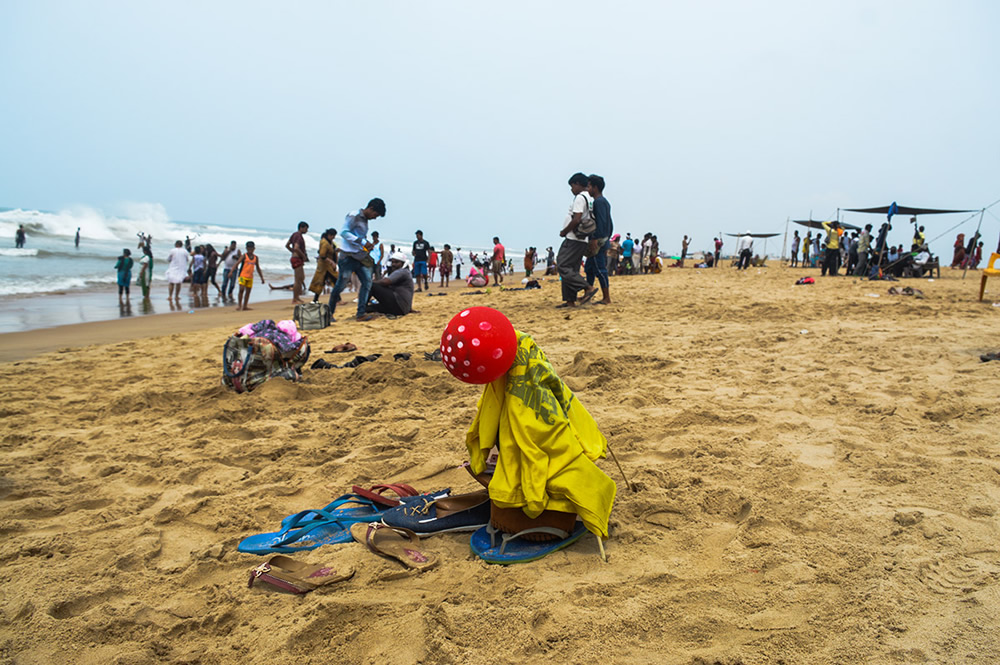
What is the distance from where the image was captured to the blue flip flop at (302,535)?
236 cm

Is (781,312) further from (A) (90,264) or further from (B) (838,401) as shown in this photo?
(A) (90,264)

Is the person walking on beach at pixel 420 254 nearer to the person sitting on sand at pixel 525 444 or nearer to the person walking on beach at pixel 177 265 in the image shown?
the person walking on beach at pixel 177 265

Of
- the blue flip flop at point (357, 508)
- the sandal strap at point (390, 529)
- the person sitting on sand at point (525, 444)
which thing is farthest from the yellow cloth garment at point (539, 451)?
the blue flip flop at point (357, 508)

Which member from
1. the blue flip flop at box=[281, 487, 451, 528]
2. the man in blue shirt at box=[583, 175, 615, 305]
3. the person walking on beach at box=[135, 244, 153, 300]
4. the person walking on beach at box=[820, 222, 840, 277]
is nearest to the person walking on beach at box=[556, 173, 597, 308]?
the man in blue shirt at box=[583, 175, 615, 305]

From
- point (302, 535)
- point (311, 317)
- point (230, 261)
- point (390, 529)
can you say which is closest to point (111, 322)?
point (230, 261)

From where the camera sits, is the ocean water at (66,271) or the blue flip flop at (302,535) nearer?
the blue flip flop at (302,535)

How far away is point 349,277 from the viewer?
8.35 meters

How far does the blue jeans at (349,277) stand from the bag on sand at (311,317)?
241mm

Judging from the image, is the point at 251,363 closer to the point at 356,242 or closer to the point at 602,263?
the point at 356,242

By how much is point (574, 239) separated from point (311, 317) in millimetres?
3838

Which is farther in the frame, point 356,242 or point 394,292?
point 394,292

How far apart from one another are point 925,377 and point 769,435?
5.63 feet

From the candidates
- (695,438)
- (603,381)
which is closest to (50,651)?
(695,438)

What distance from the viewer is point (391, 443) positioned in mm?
3533
